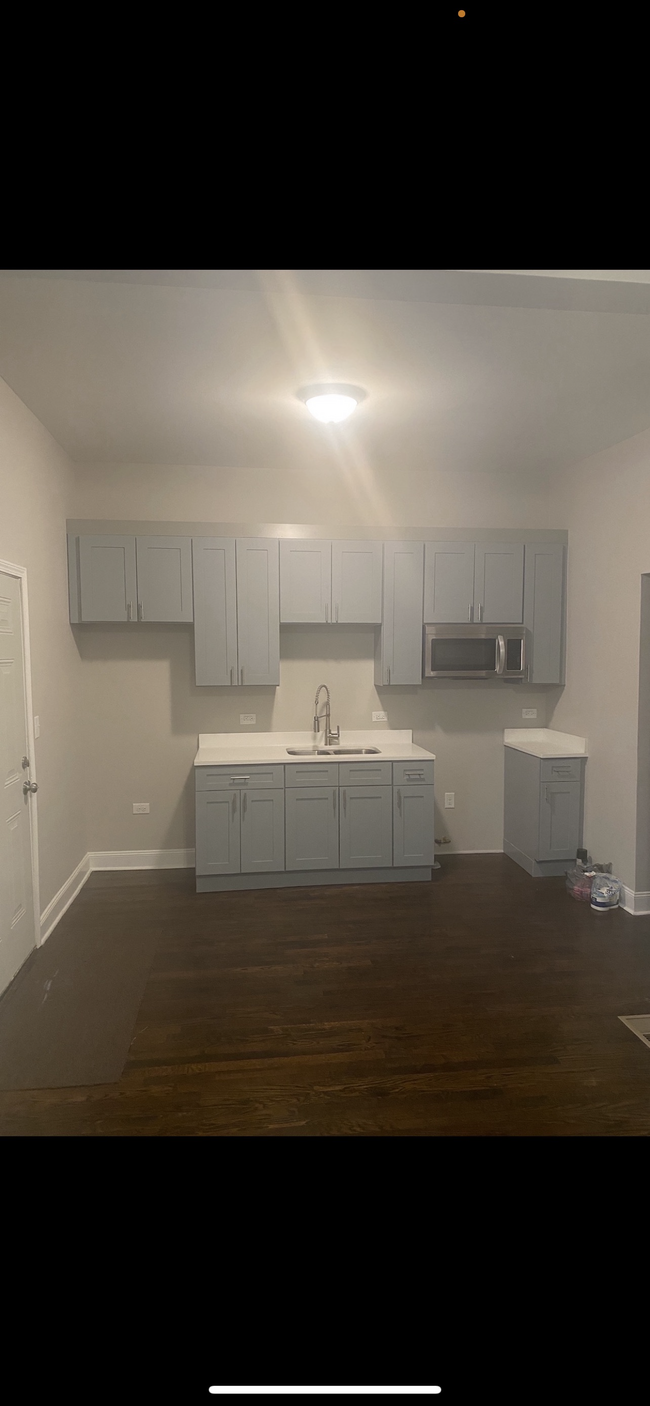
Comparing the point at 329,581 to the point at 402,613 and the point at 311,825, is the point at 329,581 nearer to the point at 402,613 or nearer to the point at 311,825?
the point at 402,613

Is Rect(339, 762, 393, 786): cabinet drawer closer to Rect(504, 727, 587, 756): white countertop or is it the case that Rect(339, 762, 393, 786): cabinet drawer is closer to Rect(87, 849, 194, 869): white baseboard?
Rect(504, 727, 587, 756): white countertop

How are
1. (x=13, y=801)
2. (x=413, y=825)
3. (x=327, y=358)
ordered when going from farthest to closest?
(x=413, y=825) → (x=13, y=801) → (x=327, y=358)

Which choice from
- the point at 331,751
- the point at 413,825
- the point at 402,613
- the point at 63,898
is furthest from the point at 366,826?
the point at 63,898

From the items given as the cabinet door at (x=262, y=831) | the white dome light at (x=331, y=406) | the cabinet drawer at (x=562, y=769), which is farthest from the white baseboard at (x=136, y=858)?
the white dome light at (x=331, y=406)

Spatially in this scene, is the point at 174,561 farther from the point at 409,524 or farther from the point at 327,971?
the point at 327,971

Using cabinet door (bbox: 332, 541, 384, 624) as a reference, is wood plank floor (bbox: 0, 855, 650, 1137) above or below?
below

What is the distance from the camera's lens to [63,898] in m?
4.46

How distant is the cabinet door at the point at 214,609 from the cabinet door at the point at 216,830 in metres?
0.83

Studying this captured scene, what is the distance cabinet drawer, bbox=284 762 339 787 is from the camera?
4.67 metres

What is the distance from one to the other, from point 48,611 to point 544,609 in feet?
11.0

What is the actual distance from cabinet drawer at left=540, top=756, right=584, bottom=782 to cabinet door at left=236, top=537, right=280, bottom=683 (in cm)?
193

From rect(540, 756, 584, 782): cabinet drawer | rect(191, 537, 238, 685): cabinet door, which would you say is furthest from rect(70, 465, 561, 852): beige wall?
rect(540, 756, 584, 782): cabinet drawer
